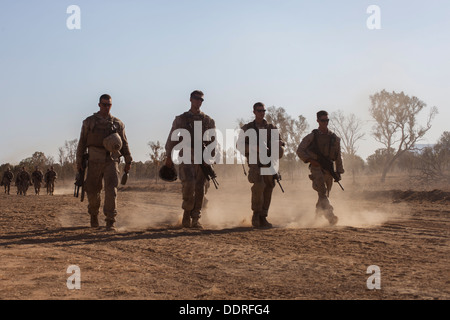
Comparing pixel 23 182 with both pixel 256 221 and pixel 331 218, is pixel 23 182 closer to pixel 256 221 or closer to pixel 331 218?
pixel 256 221

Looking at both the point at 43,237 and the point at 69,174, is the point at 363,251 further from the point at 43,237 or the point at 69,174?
the point at 69,174

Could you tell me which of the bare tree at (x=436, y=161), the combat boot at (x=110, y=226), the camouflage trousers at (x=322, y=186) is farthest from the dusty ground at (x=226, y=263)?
the bare tree at (x=436, y=161)

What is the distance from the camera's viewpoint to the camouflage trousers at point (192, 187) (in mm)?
8523

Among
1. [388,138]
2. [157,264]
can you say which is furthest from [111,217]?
[388,138]

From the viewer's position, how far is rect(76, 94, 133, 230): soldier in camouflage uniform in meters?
8.43

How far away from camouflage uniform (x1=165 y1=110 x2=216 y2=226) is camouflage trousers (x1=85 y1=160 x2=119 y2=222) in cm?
103

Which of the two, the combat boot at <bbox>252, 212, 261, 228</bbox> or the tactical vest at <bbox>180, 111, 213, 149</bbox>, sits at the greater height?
the tactical vest at <bbox>180, 111, 213, 149</bbox>

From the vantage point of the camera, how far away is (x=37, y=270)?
193 inches

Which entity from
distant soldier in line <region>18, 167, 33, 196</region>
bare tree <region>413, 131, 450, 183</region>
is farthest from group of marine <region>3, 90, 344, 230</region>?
distant soldier in line <region>18, 167, 33, 196</region>

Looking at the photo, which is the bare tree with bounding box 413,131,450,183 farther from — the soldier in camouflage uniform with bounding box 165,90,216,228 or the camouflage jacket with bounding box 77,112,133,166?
the camouflage jacket with bounding box 77,112,133,166

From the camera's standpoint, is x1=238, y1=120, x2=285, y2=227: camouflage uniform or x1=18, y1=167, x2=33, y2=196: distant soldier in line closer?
x1=238, y1=120, x2=285, y2=227: camouflage uniform

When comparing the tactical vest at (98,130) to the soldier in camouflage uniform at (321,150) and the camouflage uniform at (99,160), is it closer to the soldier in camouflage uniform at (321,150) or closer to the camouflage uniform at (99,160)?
the camouflage uniform at (99,160)

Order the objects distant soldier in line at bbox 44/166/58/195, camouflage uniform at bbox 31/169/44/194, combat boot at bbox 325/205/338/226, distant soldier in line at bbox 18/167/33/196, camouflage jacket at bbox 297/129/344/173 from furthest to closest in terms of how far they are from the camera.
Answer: camouflage uniform at bbox 31/169/44/194
distant soldier in line at bbox 44/166/58/195
distant soldier in line at bbox 18/167/33/196
camouflage jacket at bbox 297/129/344/173
combat boot at bbox 325/205/338/226

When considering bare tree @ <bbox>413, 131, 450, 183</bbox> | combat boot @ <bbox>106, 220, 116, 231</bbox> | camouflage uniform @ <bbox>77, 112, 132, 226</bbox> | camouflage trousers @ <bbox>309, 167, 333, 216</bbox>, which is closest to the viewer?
combat boot @ <bbox>106, 220, 116, 231</bbox>
